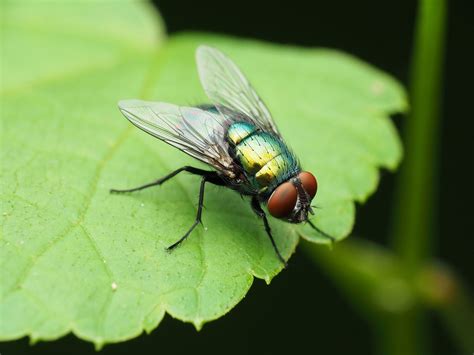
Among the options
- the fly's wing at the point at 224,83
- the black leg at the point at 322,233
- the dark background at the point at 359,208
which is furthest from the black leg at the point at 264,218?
the dark background at the point at 359,208

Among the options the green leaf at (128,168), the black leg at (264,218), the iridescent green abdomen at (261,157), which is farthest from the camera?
the iridescent green abdomen at (261,157)

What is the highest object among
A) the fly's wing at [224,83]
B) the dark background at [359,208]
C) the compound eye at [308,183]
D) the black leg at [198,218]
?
the fly's wing at [224,83]

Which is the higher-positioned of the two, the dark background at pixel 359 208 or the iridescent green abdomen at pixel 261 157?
the iridescent green abdomen at pixel 261 157

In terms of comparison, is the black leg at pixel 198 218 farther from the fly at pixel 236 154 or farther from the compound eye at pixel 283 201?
the compound eye at pixel 283 201

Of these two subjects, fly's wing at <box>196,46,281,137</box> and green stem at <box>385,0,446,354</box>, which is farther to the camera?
fly's wing at <box>196,46,281,137</box>

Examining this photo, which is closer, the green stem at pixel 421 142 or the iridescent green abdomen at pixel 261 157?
the iridescent green abdomen at pixel 261 157

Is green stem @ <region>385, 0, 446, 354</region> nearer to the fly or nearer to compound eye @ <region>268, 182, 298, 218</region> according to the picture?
the fly

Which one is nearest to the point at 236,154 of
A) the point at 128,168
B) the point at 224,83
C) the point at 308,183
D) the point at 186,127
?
the point at 186,127

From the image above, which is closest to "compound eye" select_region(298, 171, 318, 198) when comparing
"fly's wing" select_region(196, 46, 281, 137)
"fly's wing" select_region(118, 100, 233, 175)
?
"fly's wing" select_region(118, 100, 233, 175)
